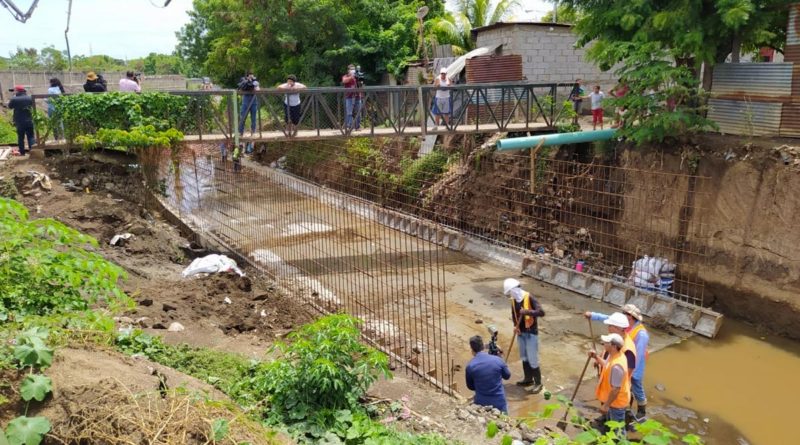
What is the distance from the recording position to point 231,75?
2798 cm

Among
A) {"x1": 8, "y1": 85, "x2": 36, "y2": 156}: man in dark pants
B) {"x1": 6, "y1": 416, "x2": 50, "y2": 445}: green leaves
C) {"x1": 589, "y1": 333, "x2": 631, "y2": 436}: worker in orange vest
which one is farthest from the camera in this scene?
{"x1": 8, "y1": 85, "x2": 36, "y2": 156}: man in dark pants

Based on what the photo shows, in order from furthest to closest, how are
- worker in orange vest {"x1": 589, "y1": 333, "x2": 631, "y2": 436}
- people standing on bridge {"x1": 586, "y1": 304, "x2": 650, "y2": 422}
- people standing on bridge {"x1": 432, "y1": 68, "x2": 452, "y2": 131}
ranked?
people standing on bridge {"x1": 432, "y1": 68, "x2": 452, "y2": 131} < people standing on bridge {"x1": 586, "y1": 304, "x2": 650, "y2": 422} < worker in orange vest {"x1": 589, "y1": 333, "x2": 631, "y2": 436}

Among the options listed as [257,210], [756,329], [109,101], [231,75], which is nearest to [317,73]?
[231,75]

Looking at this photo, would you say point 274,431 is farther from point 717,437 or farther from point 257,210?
point 257,210

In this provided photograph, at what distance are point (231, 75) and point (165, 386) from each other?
25627 millimetres

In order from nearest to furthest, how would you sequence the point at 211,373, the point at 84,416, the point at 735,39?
the point at 84,416
the point at 211,373
the point at 735,39

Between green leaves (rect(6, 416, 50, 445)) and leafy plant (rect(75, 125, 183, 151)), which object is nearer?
green leaves (rect(6, 416, 50, 445))

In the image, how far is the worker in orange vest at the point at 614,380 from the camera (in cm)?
607

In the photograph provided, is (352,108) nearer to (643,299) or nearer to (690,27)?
(690,27)

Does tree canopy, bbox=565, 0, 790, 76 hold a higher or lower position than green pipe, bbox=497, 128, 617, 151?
higher

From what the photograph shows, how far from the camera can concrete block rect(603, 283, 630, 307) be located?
10.7 meters

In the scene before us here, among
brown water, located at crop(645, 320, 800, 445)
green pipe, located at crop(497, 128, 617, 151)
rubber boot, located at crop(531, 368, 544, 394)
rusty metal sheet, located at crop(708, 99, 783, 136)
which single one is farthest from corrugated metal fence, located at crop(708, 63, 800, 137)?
rubber boot, located at crop(531, 368, 544, 394)

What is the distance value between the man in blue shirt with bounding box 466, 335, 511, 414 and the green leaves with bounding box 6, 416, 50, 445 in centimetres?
396

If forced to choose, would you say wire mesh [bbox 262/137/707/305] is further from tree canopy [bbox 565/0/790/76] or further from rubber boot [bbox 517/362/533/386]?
rubber boot [bbox 517/362/533/386]
